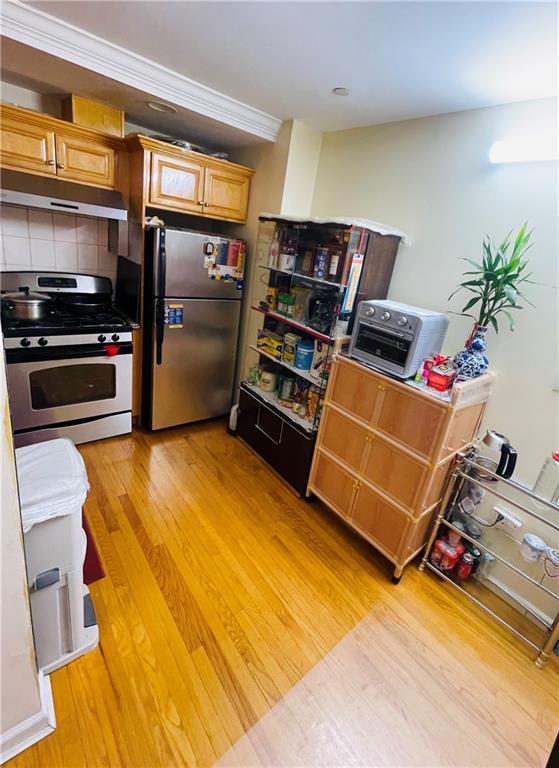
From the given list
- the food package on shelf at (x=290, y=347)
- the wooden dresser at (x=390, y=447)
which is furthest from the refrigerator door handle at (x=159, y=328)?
the wooden dresser at (x=390, y=447)

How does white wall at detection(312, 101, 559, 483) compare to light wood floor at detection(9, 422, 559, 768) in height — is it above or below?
above

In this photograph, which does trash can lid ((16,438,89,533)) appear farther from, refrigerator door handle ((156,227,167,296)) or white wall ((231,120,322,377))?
white wall ((231,120,322,377))

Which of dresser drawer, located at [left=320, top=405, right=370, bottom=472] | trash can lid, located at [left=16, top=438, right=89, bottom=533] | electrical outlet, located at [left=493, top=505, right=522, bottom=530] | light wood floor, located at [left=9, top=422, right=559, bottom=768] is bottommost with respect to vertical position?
light wood floor, located at [left=9, top=422, right=559, bottom=768]

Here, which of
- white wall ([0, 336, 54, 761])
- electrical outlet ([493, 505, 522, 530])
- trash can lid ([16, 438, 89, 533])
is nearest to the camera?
white wall ([0, 336, 54, 761])

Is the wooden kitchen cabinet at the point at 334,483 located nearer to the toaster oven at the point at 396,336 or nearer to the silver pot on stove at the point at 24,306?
the toaster oven at the point at 396,336

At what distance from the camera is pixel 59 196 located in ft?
7.24

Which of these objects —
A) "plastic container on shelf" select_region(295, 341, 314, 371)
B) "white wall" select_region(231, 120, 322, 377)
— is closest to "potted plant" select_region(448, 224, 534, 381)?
"plastic container on shelf" select_region(295, 341, 314, 371)

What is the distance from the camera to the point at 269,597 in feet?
5.87

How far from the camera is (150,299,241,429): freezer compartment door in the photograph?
107 inches

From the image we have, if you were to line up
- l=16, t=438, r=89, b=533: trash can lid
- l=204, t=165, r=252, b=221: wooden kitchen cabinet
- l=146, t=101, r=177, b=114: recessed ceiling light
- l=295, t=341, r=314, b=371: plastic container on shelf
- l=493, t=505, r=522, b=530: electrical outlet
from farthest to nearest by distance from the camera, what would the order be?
l=204, t=165, r=252, b=221: wooden kitchen cabinet → l=295, t=341, r=314, b=371: plastic container on shelf → l=146, t=101, r=177, b=114: recessed ceiling light → l=493, t=505, r=522, b=530: electrical outlet → l=16, t=438, r=89, b=533: trash can lid

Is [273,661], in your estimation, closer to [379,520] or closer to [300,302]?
[379,520]

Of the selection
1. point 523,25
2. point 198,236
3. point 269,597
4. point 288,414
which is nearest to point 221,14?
point 523,25

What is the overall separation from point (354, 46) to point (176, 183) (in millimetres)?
1443

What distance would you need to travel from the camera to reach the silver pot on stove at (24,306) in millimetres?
2314
